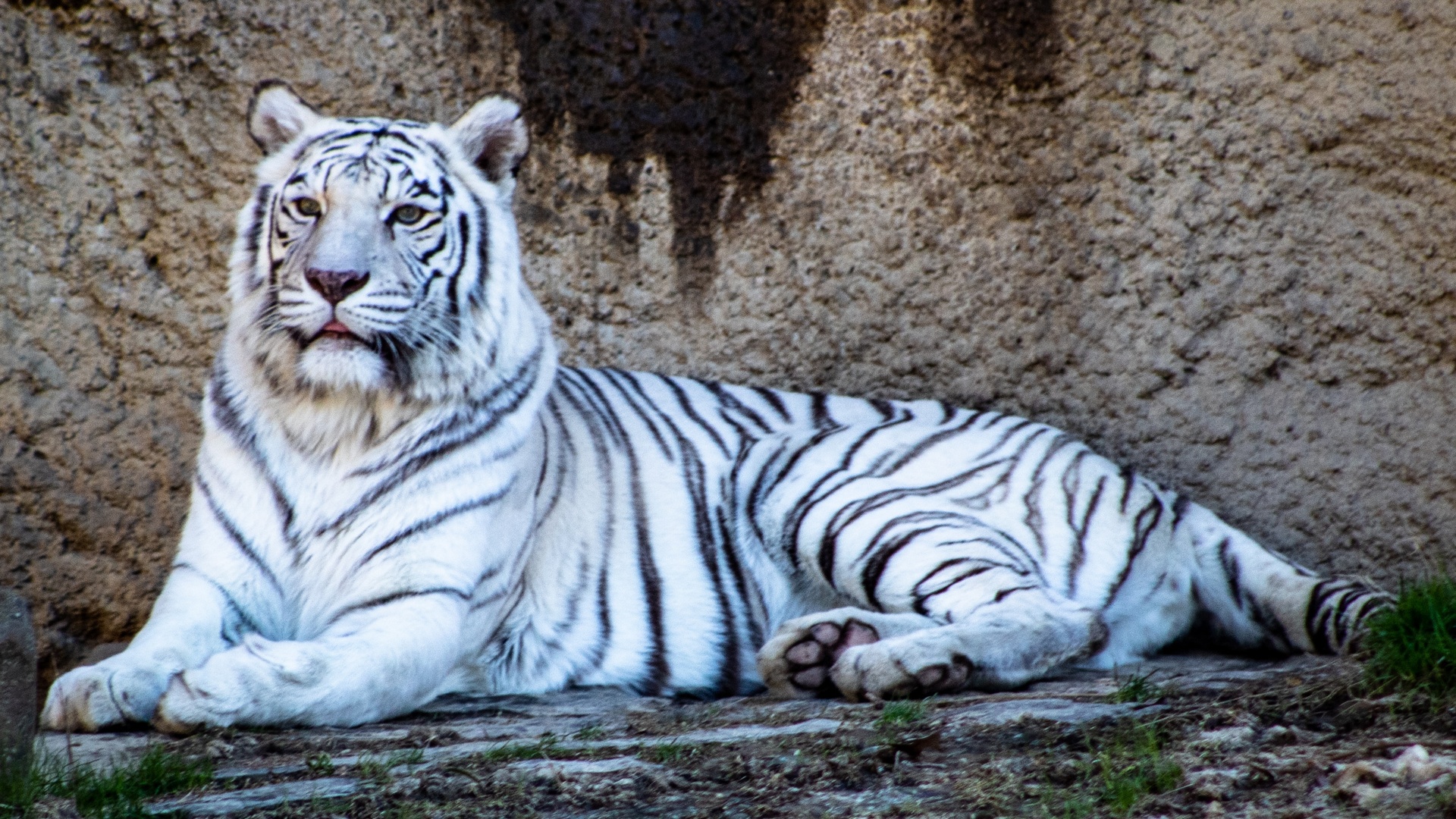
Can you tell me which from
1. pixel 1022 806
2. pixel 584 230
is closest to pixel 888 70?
pixel 584 230

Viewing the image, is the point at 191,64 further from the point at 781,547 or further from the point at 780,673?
the point at 780,673

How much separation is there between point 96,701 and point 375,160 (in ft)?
4.22

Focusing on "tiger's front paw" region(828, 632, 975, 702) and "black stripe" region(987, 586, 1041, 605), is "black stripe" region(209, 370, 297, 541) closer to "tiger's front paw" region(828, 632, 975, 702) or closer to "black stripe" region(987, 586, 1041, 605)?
"tiger's front paw" region(828, 632, 975, 702)

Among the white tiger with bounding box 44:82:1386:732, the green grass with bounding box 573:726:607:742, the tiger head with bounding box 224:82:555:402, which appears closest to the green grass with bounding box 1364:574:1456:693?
the white tiger with bounding box 44:82:1386:732

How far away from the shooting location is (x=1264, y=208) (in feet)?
12.2

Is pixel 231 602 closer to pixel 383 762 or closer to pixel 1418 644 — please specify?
pixel 383 762

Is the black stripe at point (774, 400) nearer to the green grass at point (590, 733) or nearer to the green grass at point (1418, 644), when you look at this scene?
the green grass at point (590, 733)

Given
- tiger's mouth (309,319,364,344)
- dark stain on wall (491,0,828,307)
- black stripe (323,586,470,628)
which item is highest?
dark stain on wall (491,0,828,307)

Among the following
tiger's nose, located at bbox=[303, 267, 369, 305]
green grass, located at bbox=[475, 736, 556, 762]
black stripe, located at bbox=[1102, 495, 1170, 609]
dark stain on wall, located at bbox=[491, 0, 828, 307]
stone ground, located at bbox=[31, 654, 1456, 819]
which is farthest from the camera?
dark stain on wall, located at bbox=[491, 0, 828, 307]

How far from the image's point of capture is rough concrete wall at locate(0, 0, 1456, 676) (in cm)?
365

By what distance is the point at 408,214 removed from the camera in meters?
3.21

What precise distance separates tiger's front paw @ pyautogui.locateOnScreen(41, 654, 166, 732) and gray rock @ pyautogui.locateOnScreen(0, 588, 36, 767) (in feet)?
2.12

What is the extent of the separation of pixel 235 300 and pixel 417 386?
472 millimetres

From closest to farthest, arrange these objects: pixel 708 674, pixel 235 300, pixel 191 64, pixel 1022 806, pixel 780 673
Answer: pixel 1022 806
pixel 780 673
pixel 235 300
pixel 708 674
pixel 191 64
